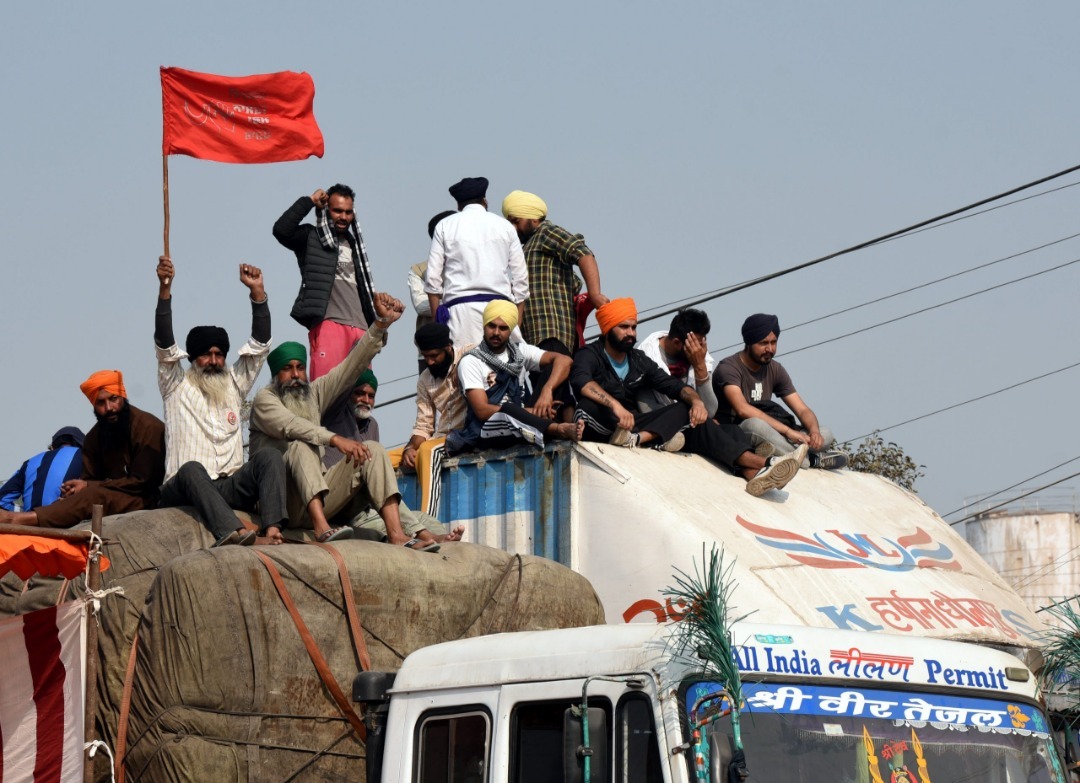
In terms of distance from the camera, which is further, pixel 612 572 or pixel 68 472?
pixel 68 472

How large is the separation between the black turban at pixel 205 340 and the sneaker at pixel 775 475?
9.58ft

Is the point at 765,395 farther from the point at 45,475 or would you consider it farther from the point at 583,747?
the point at 583,747

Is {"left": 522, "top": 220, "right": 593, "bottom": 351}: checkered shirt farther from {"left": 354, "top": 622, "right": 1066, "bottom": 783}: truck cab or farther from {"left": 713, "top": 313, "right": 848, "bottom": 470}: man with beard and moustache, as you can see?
{"left": 354, "top": 622, "right": 1066, "bottom": 783}: truck cab

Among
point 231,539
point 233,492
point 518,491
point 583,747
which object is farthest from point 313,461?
point 583,747

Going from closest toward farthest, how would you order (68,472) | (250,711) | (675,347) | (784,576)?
(250,711) → (784,576) → (68,472) → (675,347)

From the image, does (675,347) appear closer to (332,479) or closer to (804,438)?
(804,438)

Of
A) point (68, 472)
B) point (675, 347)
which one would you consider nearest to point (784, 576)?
point (675, 347)

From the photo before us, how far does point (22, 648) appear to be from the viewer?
229 inches

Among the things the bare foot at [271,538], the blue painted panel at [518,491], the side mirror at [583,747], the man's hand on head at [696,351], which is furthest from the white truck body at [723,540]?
the side mirror at [583,747]

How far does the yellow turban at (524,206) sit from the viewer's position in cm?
1042

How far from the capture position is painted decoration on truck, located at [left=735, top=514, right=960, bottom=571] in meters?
7.41

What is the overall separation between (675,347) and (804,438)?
989 mm

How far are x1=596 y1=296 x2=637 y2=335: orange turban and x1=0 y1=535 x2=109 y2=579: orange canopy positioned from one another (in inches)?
149

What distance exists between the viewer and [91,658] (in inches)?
223
